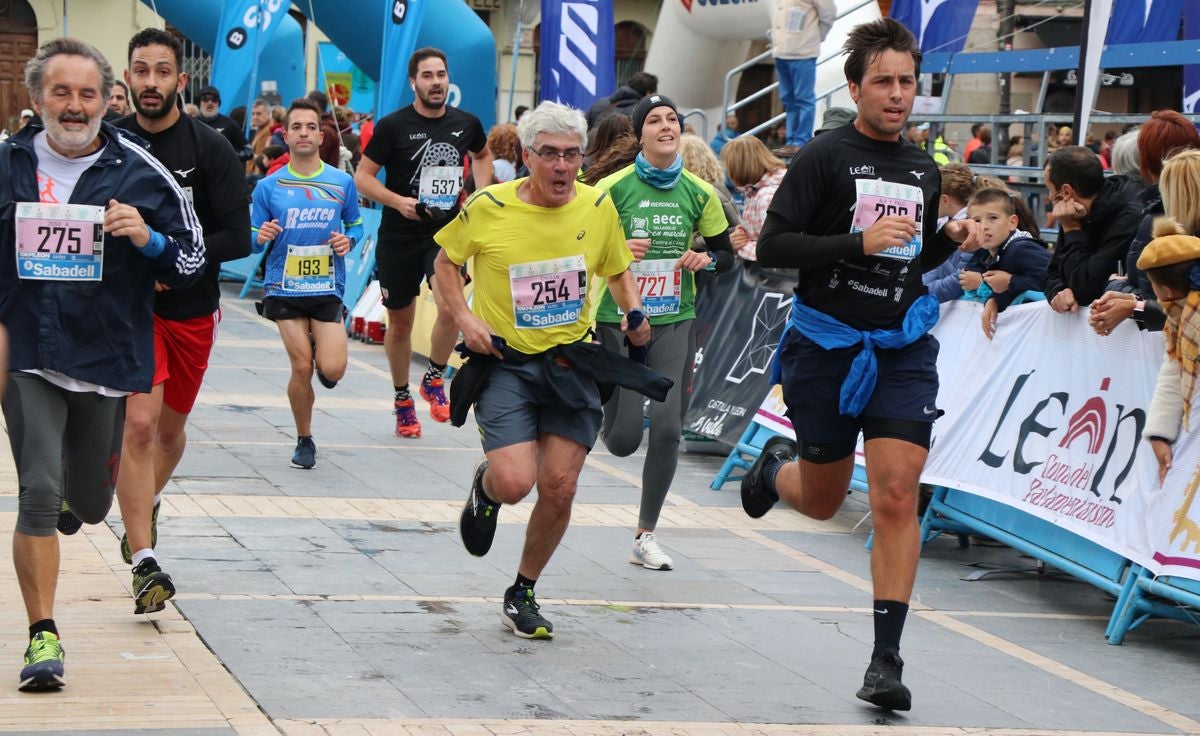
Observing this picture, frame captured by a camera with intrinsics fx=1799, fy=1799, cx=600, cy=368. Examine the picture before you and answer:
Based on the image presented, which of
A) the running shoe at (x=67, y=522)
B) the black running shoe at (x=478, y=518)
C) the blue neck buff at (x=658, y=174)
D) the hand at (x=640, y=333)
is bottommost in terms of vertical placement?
the running shoe at (x=67, y=522)

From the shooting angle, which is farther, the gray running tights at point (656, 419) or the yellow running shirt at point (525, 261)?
the gray running tights at point (656, 419)

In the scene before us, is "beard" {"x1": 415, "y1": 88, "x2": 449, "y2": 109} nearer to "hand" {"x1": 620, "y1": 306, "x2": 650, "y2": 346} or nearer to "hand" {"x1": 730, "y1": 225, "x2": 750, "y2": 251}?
"hand" {"x1": 730, "y1": 225, "x2": 750, "y2": 251}

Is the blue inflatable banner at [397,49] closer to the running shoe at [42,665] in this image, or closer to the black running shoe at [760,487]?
the black running shoe at [760,487]

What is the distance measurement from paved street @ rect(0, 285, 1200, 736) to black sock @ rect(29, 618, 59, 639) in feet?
0.63

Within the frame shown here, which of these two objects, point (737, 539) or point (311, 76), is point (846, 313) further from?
point (311, 76)

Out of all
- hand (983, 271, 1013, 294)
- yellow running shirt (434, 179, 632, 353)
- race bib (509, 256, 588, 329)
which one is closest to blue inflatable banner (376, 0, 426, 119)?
hand (983, 271, 1013, 294)

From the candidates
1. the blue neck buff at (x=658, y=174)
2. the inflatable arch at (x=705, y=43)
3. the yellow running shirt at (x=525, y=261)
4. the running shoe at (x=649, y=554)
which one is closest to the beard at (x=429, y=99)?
the blue neck buff at (x=658, y=174)

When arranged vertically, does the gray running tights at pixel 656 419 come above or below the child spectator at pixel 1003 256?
below

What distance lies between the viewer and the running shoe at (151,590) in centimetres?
609

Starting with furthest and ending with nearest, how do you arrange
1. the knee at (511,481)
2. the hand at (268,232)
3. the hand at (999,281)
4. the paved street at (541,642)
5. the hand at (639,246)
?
1. the hand at (268,232)
2. the hand at (999,281)
3. the hand at (639,246)
4. the knee at (511,481)
5. the paved street at (541,642)

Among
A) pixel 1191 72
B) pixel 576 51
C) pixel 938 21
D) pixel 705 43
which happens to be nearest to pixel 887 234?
pixel 1191 72

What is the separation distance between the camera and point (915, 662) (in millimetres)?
6383

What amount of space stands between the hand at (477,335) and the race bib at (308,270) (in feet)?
13.2

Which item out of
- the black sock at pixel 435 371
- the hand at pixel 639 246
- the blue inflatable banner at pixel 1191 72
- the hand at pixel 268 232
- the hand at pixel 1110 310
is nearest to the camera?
the hand at pixel 1110 310
